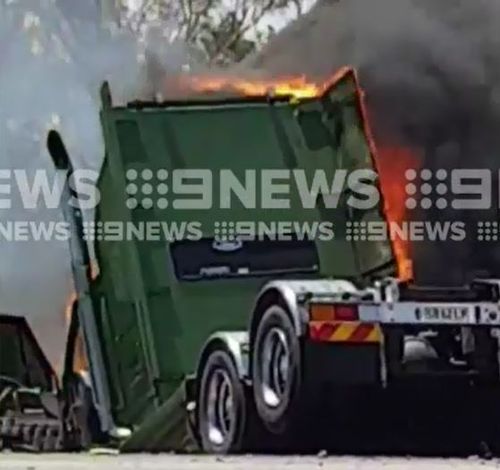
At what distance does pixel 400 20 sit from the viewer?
7.80m

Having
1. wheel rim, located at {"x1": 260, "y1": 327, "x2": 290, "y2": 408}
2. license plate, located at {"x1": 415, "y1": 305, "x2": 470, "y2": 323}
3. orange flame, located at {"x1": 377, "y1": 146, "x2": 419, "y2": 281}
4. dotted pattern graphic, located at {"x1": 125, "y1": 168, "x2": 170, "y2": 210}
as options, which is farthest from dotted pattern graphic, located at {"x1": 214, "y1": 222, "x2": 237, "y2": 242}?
license plate, located at {"x1": 415, "y1": 305, "x2": 470, "y2": 323}

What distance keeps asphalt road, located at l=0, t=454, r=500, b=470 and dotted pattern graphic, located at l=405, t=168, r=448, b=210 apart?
3.71ft

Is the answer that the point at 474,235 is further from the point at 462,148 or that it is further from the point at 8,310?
the point at 8,310

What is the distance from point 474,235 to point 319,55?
105 centimetres

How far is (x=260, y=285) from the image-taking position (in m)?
7.83

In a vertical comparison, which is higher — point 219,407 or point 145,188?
point 145,188

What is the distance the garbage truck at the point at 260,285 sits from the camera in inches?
305

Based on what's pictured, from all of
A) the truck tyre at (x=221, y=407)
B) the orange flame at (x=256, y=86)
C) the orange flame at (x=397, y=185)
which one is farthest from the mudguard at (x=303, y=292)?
the orange flame at (x=256, y=86)

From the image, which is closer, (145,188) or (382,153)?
(382,153)

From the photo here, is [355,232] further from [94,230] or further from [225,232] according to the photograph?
[94,230]

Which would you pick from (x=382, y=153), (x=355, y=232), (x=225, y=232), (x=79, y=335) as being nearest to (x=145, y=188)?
(x=225, y=232)

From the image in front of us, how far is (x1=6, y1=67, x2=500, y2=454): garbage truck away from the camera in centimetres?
775

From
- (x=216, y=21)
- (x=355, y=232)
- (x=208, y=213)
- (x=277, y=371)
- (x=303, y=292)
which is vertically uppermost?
(x=216, y=21)

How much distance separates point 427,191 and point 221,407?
1344 mm
